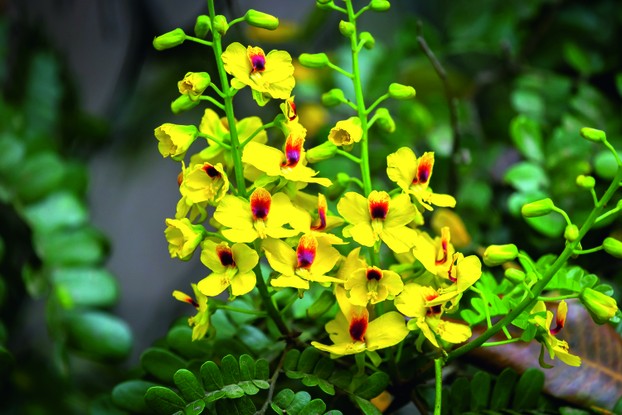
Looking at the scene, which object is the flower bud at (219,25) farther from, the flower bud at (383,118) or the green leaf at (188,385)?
the green leaf at (188,385)

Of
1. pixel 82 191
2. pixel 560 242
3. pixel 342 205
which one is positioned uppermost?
pixel 342 205

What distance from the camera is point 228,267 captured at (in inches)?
24.0

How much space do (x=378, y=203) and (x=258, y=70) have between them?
0.15 metres

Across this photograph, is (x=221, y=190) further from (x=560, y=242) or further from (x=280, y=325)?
(x=560, y=242)

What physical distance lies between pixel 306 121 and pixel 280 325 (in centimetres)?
87

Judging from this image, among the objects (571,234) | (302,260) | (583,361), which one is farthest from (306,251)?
(583,361)

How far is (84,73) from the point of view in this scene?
5.95 feet

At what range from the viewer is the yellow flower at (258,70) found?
0.60m

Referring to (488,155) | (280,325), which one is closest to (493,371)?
(280,325)

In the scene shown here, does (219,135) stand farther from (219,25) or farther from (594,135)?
(594,135)

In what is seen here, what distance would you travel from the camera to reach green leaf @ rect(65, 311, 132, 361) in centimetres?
105

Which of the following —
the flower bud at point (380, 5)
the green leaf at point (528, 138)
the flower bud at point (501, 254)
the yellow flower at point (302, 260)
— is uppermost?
the flower bud at point (380, 5)

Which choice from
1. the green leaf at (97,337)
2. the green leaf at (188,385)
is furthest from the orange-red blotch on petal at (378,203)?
the green leaf at (97,337)

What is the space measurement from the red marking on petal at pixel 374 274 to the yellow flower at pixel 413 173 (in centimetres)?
7
